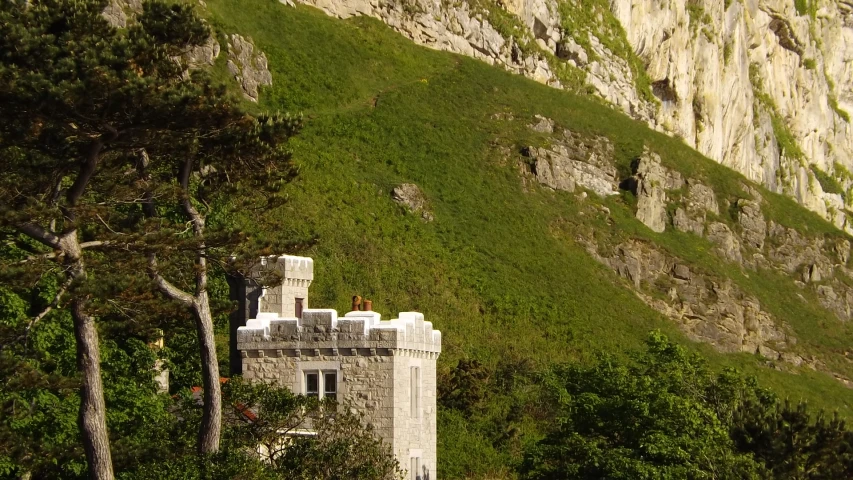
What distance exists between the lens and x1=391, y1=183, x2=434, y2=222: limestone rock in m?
91.3

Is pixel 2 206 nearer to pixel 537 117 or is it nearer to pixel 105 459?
pixel 105 459

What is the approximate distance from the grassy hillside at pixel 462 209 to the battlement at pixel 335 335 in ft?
86.7

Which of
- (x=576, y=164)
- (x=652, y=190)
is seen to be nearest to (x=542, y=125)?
(x=576, y=164)

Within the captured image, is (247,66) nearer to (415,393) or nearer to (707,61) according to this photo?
(415,393)

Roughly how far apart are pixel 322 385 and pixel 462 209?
5470cm

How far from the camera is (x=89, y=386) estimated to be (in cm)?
3538

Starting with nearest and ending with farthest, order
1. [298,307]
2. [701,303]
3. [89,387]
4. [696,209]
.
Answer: [89,387] < [298,307] < [701,303] < [696,209]

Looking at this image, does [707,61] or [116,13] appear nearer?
[116,13]

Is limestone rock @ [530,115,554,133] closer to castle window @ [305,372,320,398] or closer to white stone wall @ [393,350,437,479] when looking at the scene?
white stone wall @ [393,350,437,479]

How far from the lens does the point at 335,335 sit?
136ft

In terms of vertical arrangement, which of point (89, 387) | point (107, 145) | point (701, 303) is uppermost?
point (701, 303)

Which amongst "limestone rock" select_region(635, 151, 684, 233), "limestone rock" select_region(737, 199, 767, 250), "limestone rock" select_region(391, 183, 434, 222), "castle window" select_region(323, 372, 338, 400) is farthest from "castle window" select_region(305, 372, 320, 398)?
"limestone rock" select_region(737, 199, 767, 250)

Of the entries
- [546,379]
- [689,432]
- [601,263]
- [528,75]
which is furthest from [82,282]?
[528,75]

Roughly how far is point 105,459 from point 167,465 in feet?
7.18
